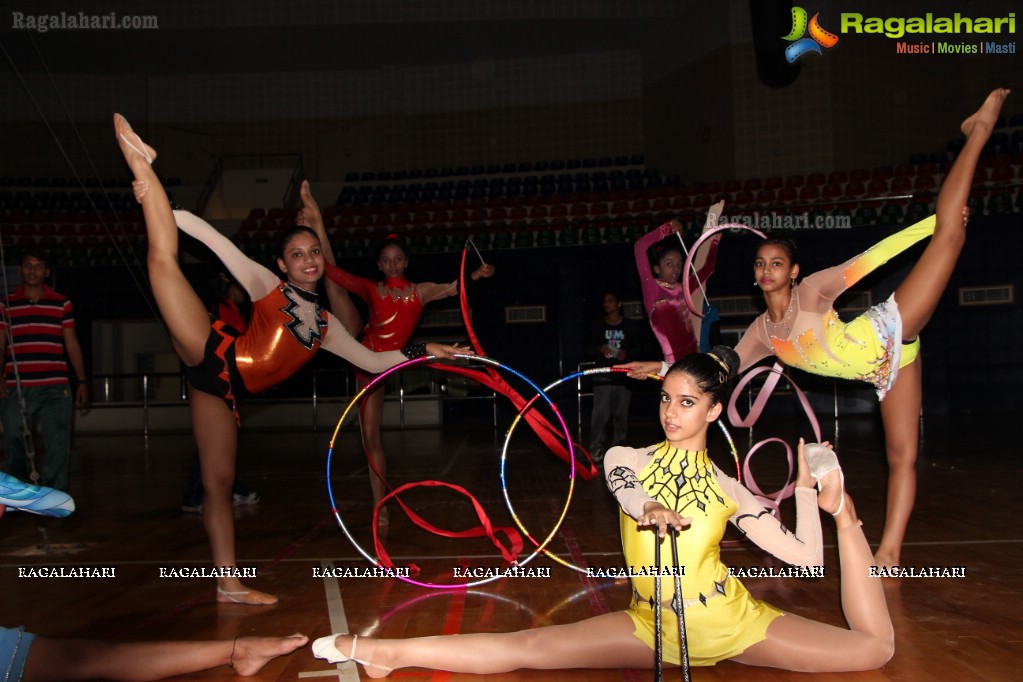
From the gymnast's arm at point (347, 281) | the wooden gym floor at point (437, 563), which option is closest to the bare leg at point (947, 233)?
the wooden gym floor at point (437, 563)

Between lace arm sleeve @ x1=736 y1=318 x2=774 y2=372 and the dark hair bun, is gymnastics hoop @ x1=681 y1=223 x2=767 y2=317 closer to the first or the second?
lace arm sleeve @ x1=736 y1=318 x2=774 y2=372

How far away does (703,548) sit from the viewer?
7.52ft

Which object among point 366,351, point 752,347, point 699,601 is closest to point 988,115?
point 752,347

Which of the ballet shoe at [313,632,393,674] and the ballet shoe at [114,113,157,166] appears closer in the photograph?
the ballet shoe at [313,632,393,674]

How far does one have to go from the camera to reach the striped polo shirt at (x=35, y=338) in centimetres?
512

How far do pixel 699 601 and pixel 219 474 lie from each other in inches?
85.8

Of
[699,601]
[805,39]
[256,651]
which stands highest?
[805,39]

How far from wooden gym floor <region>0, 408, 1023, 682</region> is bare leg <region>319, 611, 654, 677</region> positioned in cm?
17

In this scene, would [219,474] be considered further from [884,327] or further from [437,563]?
[884,327]

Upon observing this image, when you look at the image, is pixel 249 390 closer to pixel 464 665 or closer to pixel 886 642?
pixel 464 665

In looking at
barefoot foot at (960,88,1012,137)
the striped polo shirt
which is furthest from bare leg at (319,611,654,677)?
the striped polo shirt

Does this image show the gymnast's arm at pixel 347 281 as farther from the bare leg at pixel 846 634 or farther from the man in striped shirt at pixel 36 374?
the bare leg at pixel 846 634

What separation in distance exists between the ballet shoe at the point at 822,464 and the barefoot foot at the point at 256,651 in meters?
1.66

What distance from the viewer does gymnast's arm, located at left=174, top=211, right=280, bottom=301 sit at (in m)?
3.34
